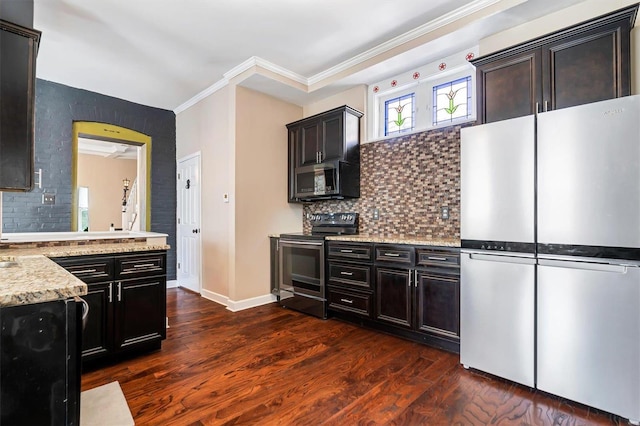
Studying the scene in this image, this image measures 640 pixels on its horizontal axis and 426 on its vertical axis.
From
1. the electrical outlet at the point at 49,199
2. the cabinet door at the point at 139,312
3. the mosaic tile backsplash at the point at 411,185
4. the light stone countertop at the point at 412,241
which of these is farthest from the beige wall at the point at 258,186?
the electrical outlet at the point at 49,199

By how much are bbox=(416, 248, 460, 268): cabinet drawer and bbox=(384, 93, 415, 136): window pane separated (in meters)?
1.53

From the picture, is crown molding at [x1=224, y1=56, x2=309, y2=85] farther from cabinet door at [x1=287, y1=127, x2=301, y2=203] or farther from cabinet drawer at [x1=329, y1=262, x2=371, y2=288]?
cabinet drawer at [x1=329, y1=262, x2=371, y2=288]

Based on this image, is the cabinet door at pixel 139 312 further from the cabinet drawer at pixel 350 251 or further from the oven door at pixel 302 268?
the cabinet drawer at pixel 350 251

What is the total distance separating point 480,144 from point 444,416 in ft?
5.94

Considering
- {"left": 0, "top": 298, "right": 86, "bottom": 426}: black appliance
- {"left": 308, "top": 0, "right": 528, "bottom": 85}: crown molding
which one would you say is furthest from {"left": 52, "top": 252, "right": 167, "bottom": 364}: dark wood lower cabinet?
{"left": 308, "top": 0, "right": 528, "bottom": 85}: crown molding

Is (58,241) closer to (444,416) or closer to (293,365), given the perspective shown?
(293,365)

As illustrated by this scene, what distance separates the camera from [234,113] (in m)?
3.94

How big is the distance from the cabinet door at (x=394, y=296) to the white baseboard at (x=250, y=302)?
1.69m

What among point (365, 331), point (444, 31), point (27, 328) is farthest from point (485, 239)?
point (27, 328)

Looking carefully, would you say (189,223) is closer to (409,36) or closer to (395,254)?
(395,254)

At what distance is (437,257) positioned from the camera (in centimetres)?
272

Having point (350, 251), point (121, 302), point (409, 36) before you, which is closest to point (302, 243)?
point (350, 251)

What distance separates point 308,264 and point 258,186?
123 centimetres

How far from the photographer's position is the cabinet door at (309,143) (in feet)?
13.3
